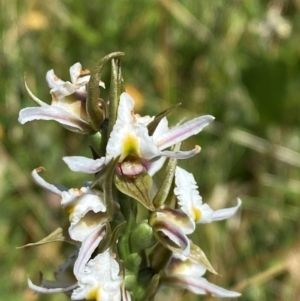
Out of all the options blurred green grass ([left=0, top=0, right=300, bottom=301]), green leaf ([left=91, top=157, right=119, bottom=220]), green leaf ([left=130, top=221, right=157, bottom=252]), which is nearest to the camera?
green leaf ([left=91, top=157, right=119, bottom=220])

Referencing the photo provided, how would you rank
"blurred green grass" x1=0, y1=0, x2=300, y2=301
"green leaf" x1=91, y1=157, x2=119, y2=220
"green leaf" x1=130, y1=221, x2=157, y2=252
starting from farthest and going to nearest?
1. "blurred green grass" x1=0, y1=0, x2=300, y2=301
2. "green leaf" x1=130, y1=221, x2=157, y2=252
3. "green leaf" x1=91, y1=157, x2=119, y2=220

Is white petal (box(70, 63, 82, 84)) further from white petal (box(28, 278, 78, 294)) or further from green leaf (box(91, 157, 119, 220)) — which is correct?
white petal (box(28, 278, 78, 294))

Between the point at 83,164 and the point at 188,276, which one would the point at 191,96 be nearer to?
the point at 188,276

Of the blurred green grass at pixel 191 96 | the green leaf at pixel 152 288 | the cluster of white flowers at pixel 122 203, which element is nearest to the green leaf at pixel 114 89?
the cluster of white flowers at pixel 122 203

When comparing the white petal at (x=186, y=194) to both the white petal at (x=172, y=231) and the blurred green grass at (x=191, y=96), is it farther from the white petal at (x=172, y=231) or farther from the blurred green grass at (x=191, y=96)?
the blurred green grass at (x=191, y=96)

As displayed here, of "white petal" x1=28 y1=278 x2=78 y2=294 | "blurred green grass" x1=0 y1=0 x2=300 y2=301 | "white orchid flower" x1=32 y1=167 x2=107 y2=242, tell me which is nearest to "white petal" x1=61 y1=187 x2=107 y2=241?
"white orchid flower" x1=32 y1=167 x2=107 y2=242

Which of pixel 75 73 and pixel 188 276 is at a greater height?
pixel 75 73

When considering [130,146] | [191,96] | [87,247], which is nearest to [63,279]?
[87,247]
